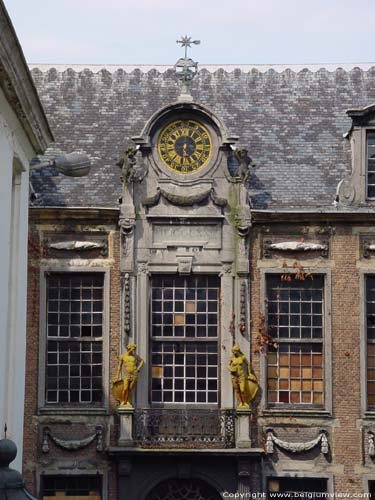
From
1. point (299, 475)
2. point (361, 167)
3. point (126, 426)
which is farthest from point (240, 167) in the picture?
point (299, 475)

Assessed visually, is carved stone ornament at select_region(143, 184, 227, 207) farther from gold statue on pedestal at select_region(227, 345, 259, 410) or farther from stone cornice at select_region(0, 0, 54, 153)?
stone cornice at select_region(0, 0, 54, 153)

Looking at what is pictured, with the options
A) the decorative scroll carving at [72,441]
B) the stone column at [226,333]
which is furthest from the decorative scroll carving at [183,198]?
the decorative scroll carving at [72,441]

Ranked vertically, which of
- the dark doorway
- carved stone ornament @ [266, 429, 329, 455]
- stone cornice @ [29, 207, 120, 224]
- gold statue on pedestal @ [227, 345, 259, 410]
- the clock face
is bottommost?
the dark doorway

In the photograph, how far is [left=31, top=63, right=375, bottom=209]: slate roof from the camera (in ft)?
84.1

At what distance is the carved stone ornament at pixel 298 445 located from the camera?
24.1 m

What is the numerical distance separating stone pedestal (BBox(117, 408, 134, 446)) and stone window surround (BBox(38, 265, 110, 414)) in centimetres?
44

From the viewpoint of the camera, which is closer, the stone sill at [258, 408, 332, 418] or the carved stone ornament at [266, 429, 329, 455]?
the carved stone ornament at [266, 429, 329, 455]

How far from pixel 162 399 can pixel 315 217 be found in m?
4.71

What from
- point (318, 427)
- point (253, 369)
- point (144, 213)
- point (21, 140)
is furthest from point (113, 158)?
point (21, 140)

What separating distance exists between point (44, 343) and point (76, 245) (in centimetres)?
203

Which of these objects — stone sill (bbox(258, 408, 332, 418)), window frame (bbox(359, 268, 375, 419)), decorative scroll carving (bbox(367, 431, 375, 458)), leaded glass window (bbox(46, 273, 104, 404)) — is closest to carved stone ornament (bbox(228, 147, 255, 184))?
window frame (bbox(359, 268, 375, 419))

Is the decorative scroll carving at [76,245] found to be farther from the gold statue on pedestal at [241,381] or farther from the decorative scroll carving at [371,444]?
the decorative scroll carving at [371,444]

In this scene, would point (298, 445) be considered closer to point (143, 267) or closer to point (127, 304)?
point (127, 304)

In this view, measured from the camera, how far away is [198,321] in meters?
24.8
